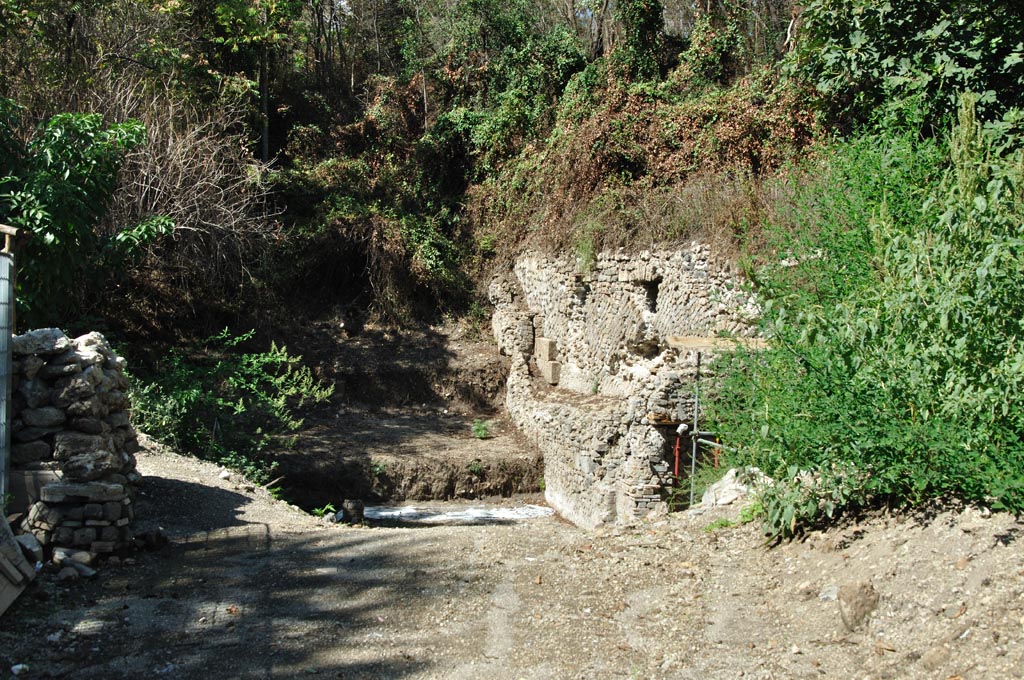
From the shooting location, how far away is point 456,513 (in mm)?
13039

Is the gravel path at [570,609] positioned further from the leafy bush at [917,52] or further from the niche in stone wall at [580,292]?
the niche in stone wall at [580,292]

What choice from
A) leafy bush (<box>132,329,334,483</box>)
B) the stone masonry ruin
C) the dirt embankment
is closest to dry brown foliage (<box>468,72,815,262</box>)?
the stone masonry ruin

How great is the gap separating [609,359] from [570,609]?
884 centimetres

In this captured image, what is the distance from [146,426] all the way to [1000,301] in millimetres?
8784

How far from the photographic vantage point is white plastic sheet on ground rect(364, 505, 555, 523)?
12.7 meters

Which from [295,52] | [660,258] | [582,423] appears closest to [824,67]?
[660,258]

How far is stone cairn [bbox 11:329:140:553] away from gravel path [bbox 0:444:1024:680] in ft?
1.15

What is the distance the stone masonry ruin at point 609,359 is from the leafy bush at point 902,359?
9.36ft

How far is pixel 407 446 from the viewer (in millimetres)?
14461

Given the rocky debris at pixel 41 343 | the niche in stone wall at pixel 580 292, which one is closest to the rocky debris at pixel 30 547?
the rocky debris at pixel 41 343

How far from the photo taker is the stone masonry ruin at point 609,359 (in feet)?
36.7

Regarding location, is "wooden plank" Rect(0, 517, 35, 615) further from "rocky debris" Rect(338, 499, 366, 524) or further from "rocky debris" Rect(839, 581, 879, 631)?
"rocky debris" Rect(338, 499, 366, 524)

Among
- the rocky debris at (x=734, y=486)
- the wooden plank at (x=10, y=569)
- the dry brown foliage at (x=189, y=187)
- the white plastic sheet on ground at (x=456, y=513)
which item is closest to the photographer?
the wooden plank at (x=10, y=569)

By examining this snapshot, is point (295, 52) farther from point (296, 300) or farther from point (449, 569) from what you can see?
point (449, 569)
